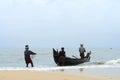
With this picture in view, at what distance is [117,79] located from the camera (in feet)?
48.3

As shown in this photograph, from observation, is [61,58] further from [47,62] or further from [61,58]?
[47,62]

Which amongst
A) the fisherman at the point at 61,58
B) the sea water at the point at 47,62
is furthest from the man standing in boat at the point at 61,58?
the sea water at the point at 47,62

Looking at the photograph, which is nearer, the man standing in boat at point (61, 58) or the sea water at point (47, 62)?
the sea water at point (47, 62)

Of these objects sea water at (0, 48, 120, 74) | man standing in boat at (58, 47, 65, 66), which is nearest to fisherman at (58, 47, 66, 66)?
man standing in boat at (58, 47, 65, 66)

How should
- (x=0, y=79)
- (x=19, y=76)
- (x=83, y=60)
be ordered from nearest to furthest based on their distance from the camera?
(x=0, y=79)
(x=19, y=76)
(x=83, y=60)

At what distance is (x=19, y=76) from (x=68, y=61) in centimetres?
1267

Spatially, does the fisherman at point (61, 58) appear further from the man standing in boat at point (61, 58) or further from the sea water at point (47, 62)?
the sea water at point (47, 62)

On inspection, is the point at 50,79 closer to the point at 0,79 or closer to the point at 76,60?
the point at 0,79

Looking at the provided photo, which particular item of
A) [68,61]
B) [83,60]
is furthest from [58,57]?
[83,60]

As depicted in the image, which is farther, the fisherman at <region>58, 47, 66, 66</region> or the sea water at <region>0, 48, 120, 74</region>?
the fisherman at <region>58, 47, 66, 66</region>

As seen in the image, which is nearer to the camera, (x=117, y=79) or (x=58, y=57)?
(x=117, y=79)

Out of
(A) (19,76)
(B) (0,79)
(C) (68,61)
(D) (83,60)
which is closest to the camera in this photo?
(B) (0,79)

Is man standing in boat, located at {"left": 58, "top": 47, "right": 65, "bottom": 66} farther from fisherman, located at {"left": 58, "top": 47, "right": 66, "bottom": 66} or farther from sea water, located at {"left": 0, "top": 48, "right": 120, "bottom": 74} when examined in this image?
sea water, located at {"left": 0, "top": 48, "right": 120, "bottom": 74}

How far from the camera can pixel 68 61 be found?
87.9 ft
